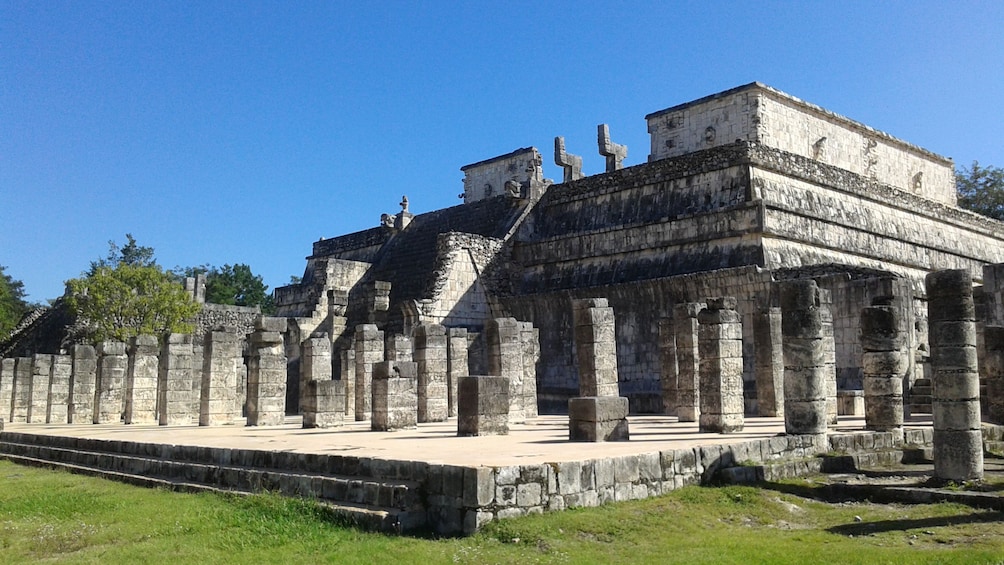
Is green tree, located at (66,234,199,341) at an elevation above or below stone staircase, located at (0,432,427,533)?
above

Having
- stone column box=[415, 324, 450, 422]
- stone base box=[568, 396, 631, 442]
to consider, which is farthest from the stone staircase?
stone column box=[415, 324, 450, 422]

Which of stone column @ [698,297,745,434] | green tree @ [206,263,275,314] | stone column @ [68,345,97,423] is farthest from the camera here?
green tree @ [206,263,275,314]

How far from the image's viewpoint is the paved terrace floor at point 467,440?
9305 mm

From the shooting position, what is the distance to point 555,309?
25.8 metres

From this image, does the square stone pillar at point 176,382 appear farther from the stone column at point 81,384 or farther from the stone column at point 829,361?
the stone column at point 829,361

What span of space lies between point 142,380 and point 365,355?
640cm

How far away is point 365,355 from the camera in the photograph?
58.9 feet

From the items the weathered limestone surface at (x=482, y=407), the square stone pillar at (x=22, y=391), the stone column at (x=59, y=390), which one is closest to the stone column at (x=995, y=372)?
the weathered limestone surface at (x=482, y=407)

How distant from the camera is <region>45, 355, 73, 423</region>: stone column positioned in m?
24.6

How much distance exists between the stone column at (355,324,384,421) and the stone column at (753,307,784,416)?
755 cm

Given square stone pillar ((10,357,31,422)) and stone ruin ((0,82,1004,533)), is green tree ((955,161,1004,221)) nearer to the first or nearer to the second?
stone ruin ((0,82,1004,533))

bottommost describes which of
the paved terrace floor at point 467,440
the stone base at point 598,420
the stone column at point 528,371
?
the paved terrace floor at point 467,440

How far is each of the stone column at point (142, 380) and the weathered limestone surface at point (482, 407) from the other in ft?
35.3

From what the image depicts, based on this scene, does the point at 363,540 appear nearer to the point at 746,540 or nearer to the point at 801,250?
the point at 746,540
